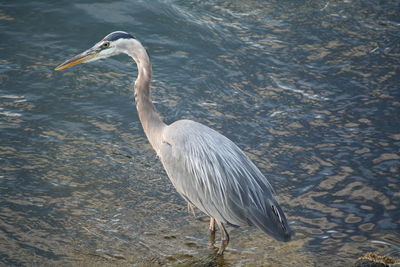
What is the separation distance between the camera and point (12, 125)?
695cm

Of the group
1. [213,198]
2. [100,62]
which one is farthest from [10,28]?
[213,198]

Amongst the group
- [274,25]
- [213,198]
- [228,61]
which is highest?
[274,25]

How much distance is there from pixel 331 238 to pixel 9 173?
145 inches

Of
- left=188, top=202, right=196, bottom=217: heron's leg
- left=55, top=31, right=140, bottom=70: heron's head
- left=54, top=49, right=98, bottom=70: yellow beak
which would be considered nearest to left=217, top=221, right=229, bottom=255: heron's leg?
left=188, top=202, right=196, bottom=217: heron's leg

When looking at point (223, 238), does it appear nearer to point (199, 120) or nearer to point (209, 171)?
point (209, 171)

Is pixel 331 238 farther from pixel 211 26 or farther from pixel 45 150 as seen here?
pixel 211 26

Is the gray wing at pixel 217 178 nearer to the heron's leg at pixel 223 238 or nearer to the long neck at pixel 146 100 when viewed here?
the heron's leg at pixel 223 238

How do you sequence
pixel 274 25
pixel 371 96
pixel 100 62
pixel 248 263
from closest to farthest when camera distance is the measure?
pixel 248 263 < pixel 371 96 < pixel 100 62 < pixel 274 25

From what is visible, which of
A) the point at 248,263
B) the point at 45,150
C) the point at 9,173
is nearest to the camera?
the point at 248,263

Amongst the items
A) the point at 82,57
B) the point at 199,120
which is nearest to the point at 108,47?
the point at 82,57

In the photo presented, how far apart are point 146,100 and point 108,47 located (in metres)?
0.74

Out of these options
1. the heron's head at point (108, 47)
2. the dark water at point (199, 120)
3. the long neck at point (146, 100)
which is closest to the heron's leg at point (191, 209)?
the dark water at point (199, 120)

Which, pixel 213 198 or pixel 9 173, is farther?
pixel 9 173

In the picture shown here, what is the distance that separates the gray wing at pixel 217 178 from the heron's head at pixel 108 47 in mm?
1100
